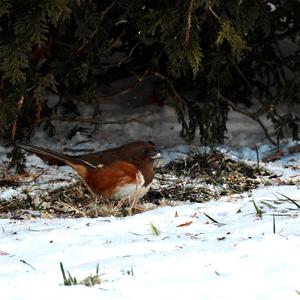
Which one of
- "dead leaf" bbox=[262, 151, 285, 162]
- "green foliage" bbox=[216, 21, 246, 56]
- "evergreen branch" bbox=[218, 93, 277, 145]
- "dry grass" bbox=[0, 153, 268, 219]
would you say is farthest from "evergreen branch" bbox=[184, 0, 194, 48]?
"dead leaf" bbox=[262, 151, 285, 162]

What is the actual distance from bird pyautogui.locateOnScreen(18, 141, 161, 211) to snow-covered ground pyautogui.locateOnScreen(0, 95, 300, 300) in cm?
56

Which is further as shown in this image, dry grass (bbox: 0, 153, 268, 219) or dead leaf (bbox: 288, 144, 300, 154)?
dead leaf (bbox: 288, 144, 300, 154)

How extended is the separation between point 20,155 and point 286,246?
3.18 meters

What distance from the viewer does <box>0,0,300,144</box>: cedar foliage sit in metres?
5.70

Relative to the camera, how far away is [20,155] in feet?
21.1

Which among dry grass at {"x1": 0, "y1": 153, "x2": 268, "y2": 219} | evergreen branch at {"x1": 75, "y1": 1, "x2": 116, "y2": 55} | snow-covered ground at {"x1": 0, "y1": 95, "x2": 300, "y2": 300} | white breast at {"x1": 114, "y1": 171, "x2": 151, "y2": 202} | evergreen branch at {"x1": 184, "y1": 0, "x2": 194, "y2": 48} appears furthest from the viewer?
evergreen branch at {"x1": 75, "y1": 1, "x2": 116, "y2": 55}

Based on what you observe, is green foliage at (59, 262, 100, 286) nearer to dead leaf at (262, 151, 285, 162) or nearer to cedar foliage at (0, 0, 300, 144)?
cedar foliage at (0, 0, 300, 144)

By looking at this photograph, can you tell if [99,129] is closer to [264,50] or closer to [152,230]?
[264,50]

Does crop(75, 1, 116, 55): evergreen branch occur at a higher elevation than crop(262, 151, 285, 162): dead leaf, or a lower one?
higher

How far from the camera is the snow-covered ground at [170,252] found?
327cm

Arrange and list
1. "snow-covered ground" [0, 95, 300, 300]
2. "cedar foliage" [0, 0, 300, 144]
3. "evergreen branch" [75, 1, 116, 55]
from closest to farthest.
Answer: "snow-covered ground" [0, 95, 300, 300]
"cedar foliage" [0, 0, 300, 144]
"evergreen branch" [75, 1, 116, 55]

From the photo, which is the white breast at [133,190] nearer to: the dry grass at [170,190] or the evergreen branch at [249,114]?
the dry grass at [170,190]

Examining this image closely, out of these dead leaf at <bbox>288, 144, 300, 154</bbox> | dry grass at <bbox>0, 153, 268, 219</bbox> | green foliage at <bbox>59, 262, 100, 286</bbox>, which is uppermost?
green foliage at <bbox>59, 262, 100, 286</bbox>

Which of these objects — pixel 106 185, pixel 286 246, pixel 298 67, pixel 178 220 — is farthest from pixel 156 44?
pixel 286 246
